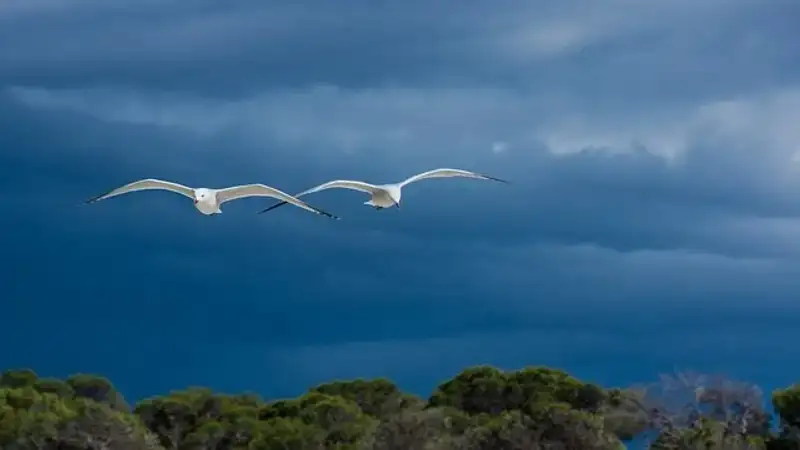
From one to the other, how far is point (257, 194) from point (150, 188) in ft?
8.68

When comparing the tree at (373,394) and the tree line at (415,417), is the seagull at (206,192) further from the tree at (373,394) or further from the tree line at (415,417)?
the tree at (373,394)

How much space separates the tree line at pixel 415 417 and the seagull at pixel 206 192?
1096 cm

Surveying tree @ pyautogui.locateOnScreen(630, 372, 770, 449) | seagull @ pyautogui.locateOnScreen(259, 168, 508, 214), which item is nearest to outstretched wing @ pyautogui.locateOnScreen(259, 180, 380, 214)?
seagull @ pyautogui.locateOnScreen(259, 168, 508, 214)

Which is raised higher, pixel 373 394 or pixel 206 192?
pixel 206 192

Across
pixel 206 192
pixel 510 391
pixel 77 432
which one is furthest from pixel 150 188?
pixel 510 391

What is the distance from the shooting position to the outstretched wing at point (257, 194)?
3209 centimetres

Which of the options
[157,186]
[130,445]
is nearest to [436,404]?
[130,445]

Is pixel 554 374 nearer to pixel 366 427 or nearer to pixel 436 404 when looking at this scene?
pixel 436 404

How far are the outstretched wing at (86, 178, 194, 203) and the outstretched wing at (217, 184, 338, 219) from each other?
78 cm

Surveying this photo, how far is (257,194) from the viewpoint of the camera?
3362 cm

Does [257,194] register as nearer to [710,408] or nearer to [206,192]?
[206,192]

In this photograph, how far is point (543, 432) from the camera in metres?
45.0

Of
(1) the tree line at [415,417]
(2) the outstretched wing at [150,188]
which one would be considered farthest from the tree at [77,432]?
(2) the outstretched wing at [150,188]

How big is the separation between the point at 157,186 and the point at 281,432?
15.4 m
